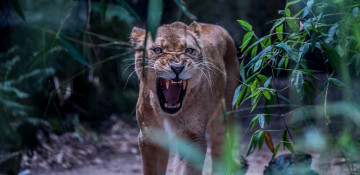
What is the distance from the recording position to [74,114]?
22.3 ft

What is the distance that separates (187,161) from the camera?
3.39 meters

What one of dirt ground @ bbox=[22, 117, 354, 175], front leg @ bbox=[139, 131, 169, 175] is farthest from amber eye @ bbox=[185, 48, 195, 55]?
dirt ground @ bbox=[22, 117, 354, 175]

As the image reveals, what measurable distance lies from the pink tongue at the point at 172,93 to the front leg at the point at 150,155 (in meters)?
0.35

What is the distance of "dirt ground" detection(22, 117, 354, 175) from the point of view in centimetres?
523

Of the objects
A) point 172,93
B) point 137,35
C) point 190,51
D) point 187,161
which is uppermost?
point 137,35

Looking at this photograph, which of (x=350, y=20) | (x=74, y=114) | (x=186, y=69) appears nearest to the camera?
(x=350, y=20)

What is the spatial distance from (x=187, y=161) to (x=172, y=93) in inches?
20.7

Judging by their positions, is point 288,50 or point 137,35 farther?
point 137,35

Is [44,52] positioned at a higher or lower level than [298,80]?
higher

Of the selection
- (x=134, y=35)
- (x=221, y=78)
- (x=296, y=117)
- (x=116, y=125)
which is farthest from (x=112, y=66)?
(x=296, y=117)

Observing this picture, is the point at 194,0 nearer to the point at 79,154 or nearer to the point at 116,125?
the point at 116,125

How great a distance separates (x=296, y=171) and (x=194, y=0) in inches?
196

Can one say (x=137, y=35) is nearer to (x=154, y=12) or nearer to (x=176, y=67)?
(x=176, y=67)

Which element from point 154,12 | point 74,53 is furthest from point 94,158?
point 154,12
